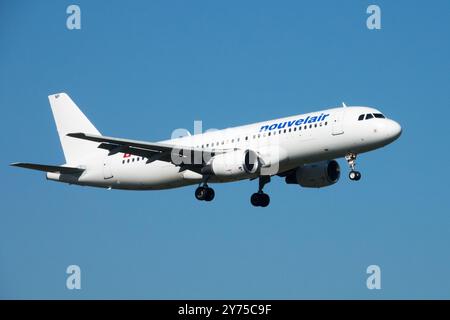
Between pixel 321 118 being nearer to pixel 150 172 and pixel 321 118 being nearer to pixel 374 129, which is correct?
pixel 374 129

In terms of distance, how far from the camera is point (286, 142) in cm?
6088

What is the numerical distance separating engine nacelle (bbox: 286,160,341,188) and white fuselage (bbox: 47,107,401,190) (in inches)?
179

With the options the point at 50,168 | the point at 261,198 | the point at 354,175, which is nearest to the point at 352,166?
the point at 354,175

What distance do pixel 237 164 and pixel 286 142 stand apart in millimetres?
3047

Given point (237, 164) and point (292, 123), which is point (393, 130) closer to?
point (292, 123)

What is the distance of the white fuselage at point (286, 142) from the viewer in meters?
59.4

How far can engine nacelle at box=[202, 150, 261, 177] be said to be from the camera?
61281 mm

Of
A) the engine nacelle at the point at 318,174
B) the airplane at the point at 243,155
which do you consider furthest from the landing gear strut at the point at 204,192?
the engine nacelle at the point at 318,174

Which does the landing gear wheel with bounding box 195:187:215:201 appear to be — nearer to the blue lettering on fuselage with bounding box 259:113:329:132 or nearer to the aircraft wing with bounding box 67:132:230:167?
the aircraft wing with bounding box 67:132:230:167

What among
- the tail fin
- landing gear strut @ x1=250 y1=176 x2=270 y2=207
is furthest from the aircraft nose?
the tail fin

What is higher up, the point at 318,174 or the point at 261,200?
the point at 318,174

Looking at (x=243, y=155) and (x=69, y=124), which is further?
(x=69, y=124)

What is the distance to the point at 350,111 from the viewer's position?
198 feet
